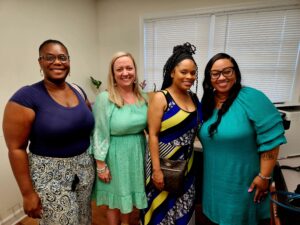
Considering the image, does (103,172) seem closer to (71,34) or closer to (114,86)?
(114,86)

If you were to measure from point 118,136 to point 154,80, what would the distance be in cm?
185

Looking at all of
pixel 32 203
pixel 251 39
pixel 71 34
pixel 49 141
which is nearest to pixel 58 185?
pixel 32 203

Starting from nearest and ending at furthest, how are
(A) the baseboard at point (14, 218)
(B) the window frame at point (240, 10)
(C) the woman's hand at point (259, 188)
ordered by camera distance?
(C) the woman's hand at point (259, 188), (A) the baseboard at point (14, 218), (B) the window frame at point (240, 10)

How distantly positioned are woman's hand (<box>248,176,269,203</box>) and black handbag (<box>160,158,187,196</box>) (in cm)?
39

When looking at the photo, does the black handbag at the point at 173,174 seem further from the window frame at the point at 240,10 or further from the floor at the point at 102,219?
the window frame at the point at 240,10

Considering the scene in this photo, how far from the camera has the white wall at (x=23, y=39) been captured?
187 cm

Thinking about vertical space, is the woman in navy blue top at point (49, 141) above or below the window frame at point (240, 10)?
below

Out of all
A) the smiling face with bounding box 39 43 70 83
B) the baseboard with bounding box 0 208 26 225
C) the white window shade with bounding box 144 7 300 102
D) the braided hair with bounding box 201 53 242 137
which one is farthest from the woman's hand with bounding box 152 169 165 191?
the white window shade with bounding box 144 7 300 102

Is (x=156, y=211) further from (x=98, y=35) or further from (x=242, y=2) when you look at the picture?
(x=98, y=35)

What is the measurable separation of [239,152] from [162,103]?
1.70 feet

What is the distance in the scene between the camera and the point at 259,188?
3.84 feet

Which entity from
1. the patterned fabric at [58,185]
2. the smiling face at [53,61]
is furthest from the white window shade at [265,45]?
the patterned fabric at [58,185]

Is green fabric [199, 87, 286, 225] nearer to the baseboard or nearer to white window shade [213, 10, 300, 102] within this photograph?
white window shade [213, 10, 300, 102]

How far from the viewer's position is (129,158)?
143 cm
